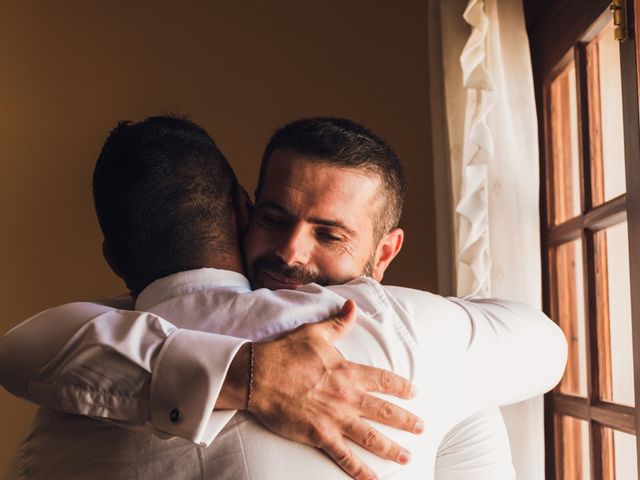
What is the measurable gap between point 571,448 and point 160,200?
4.57ft

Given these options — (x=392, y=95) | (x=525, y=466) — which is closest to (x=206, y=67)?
(x=392, y=95)

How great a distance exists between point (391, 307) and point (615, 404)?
36.0 inches

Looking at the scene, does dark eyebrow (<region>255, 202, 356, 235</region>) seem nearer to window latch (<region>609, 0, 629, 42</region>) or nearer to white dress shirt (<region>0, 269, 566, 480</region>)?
white dress shirt (<region>0, 269, 566, 480</region>)

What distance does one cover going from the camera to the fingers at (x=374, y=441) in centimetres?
103

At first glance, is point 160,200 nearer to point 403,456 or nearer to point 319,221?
point 319,221

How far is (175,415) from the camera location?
94cm

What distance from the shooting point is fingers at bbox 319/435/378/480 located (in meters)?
1.01

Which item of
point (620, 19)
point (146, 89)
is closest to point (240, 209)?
point (620, 19)

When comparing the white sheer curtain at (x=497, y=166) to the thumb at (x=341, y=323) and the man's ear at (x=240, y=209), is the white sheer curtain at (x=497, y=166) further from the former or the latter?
the thumb at (x=341, y=323)

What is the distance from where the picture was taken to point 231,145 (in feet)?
10.1

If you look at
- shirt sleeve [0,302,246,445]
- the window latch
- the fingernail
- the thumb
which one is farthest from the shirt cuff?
the window latch

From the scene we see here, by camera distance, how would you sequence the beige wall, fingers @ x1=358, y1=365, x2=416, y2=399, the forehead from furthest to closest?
the beige wall, the forehead, fingers @ x1=358, y1=365, x2=416, y2=399

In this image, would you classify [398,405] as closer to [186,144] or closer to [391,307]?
[391,307]

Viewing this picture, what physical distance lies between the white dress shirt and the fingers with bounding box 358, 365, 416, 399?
0.05 feet
